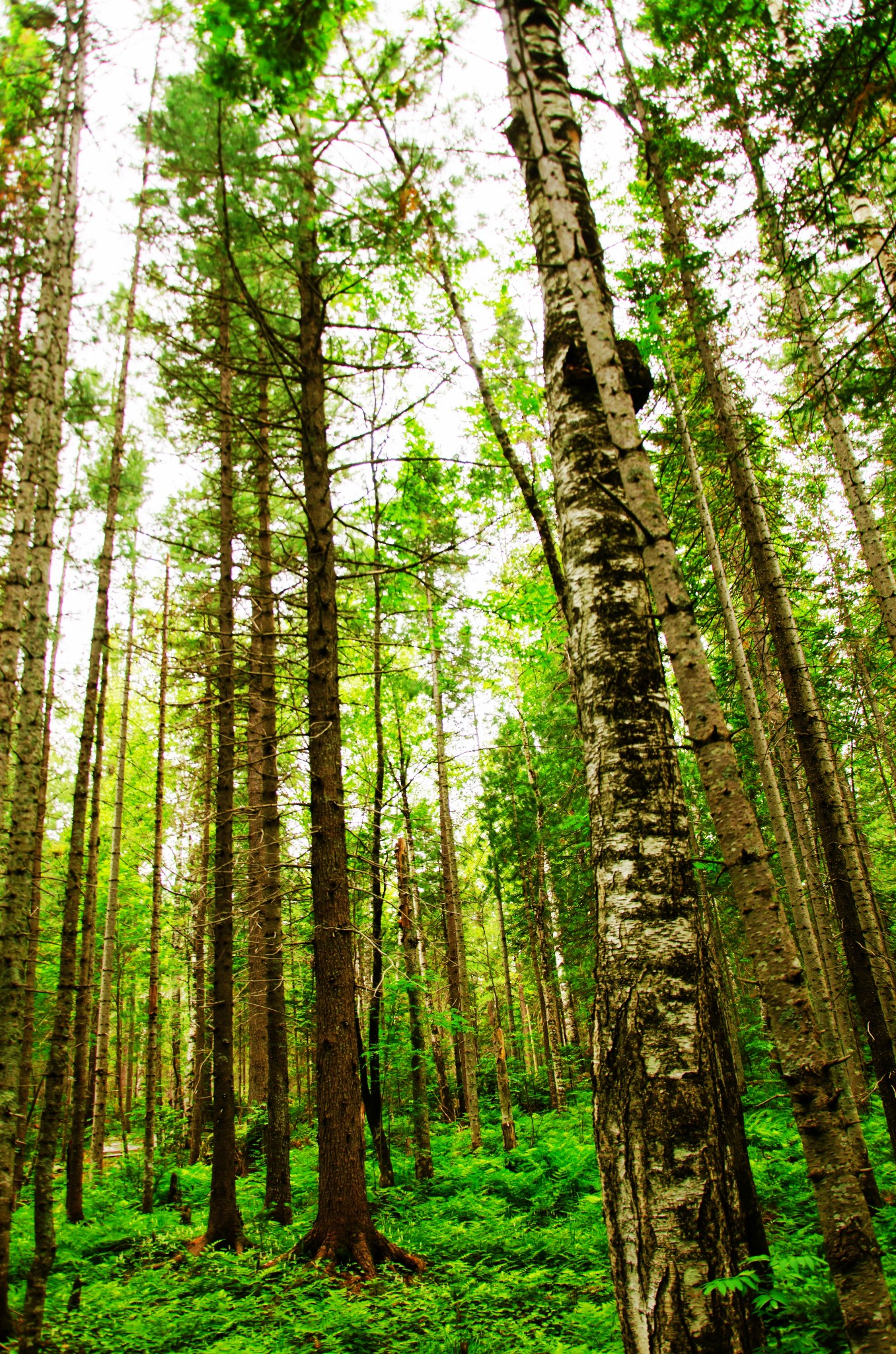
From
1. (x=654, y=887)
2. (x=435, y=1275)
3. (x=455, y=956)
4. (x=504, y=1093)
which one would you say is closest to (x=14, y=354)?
(x=654, y=887)

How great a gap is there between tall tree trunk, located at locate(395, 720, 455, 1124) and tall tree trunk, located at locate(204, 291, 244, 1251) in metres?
2.53

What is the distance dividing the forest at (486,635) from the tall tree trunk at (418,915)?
290 mm

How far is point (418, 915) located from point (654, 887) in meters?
9.40

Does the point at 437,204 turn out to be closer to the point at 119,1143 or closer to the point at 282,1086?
the point at 282,1086

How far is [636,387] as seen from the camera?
10.7 ft

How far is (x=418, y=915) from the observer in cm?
1111

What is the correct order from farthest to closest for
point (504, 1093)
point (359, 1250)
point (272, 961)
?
point (504, 1093) < point (272, 961) < point (359, 1250)

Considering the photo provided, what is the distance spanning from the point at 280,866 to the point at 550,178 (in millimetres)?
5627

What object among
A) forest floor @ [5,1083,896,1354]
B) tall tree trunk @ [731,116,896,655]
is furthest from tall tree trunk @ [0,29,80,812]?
tall tree trunk @ [731,116,896,655]

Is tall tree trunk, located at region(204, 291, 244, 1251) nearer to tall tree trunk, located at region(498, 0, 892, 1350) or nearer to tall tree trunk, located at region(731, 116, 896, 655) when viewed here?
tall tree trunk, located at region(498, 0, 892, 1350)

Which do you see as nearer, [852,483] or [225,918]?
[225,918]

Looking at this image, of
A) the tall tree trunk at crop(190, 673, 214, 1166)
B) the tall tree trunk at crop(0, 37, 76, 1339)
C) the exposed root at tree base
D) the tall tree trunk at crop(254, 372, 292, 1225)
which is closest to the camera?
the tall tree trunk at crop(0, 37, 76, 1339)

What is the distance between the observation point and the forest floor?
4742 millimetres

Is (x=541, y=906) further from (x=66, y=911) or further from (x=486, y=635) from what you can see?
(x=66, y=911)
